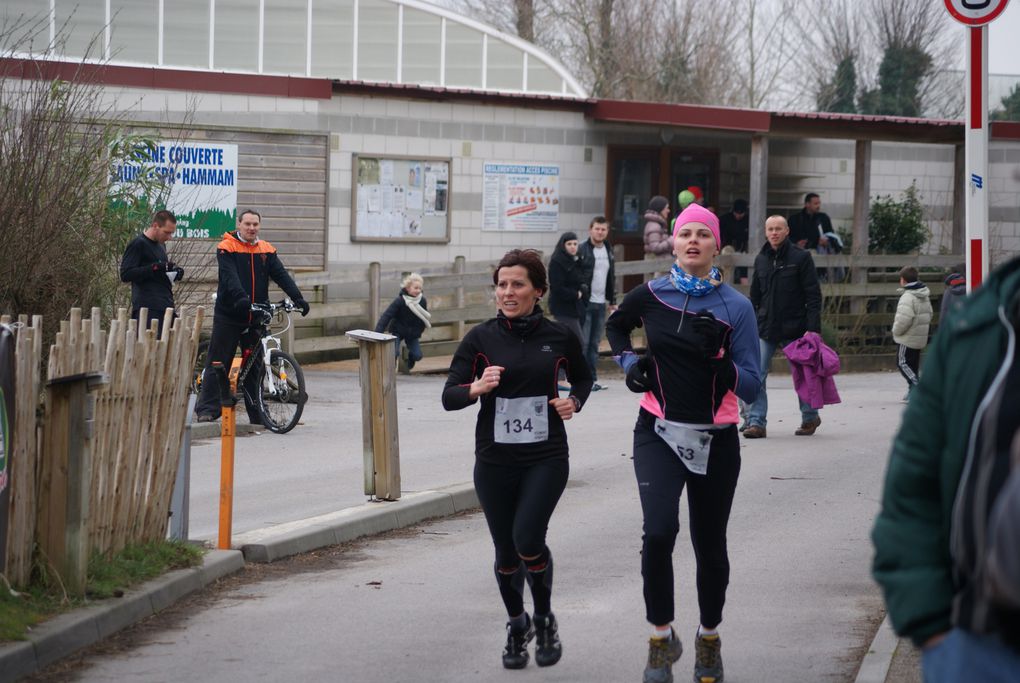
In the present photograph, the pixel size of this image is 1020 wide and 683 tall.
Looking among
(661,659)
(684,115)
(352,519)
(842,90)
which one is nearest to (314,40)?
(684,115)

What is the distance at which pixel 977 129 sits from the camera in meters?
6.60

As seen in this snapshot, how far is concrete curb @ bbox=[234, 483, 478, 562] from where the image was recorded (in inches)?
344

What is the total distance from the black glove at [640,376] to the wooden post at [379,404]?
12.7 feet

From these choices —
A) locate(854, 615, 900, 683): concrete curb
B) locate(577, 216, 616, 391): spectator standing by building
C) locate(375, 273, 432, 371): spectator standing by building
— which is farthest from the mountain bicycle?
locate(854, 615, 900, 683): concrete curb

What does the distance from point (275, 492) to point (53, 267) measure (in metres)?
3.43

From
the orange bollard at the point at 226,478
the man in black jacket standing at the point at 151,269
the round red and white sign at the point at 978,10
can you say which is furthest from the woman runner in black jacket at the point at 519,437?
the man in black jacket standing at the point at 151,269

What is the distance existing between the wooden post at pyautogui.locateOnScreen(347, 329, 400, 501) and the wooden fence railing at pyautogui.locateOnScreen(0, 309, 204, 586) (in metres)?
1.82

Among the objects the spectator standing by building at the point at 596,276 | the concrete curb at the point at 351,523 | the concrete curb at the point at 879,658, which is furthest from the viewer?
the spectator standing by building at the point at 596,276

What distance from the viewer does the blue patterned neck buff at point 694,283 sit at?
6.25 m

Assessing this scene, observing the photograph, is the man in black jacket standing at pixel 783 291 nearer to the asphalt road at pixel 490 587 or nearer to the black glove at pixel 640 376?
the asphalt road at pixel 490 587

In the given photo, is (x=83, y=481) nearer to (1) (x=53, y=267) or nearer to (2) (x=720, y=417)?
(2) (x=720, y=417)

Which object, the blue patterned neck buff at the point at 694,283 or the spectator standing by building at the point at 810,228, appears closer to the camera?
the blue patterned neck buff at the point at 694,283

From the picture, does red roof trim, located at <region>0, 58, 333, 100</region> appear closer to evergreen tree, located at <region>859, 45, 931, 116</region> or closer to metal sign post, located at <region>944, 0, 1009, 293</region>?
metal sign post, located at <region>944, 0, 1009, 293</region>

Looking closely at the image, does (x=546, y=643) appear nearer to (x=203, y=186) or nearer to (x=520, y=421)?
(x=520, y=421)
